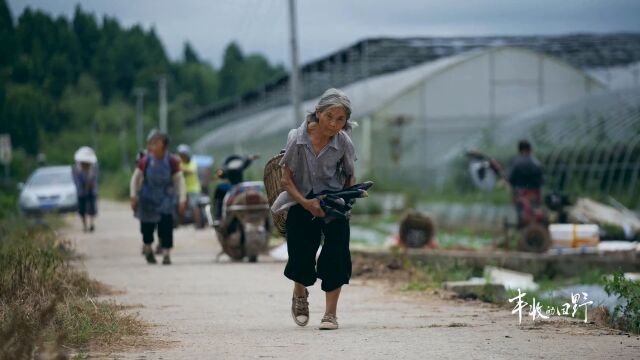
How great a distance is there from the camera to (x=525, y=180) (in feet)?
67.8

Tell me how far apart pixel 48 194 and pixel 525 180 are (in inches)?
561

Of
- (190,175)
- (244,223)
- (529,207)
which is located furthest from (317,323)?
(190,175)

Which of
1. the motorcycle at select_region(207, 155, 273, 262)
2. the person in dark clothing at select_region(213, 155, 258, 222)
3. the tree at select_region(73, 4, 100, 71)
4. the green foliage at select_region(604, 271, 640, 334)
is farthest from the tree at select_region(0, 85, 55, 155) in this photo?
the green foliage at select_region(604, 271, 640, 334)

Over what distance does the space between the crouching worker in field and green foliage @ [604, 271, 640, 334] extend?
25.9ft

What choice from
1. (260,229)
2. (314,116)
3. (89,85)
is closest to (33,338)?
(314,116)

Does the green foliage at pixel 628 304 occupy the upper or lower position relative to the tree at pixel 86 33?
lower

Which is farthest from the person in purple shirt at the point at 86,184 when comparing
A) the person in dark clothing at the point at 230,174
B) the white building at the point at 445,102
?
the white building at the point at 445,102

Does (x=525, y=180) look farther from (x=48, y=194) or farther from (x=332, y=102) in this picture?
(x=48, y=194)

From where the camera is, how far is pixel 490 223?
1143 inches

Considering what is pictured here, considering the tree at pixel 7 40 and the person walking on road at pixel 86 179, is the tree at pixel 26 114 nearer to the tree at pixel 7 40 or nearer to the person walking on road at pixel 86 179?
the tree at pixel 7 40

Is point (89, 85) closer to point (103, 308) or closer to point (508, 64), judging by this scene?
point (508, 64)

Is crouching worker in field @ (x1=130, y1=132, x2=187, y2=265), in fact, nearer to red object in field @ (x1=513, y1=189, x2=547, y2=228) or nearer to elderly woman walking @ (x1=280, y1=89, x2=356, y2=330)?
red object in field @ (x1=513, y1=189, x2=547, y2=228)

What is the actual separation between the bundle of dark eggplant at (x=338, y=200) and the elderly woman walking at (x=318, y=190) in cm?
5

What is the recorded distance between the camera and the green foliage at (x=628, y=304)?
883cm
